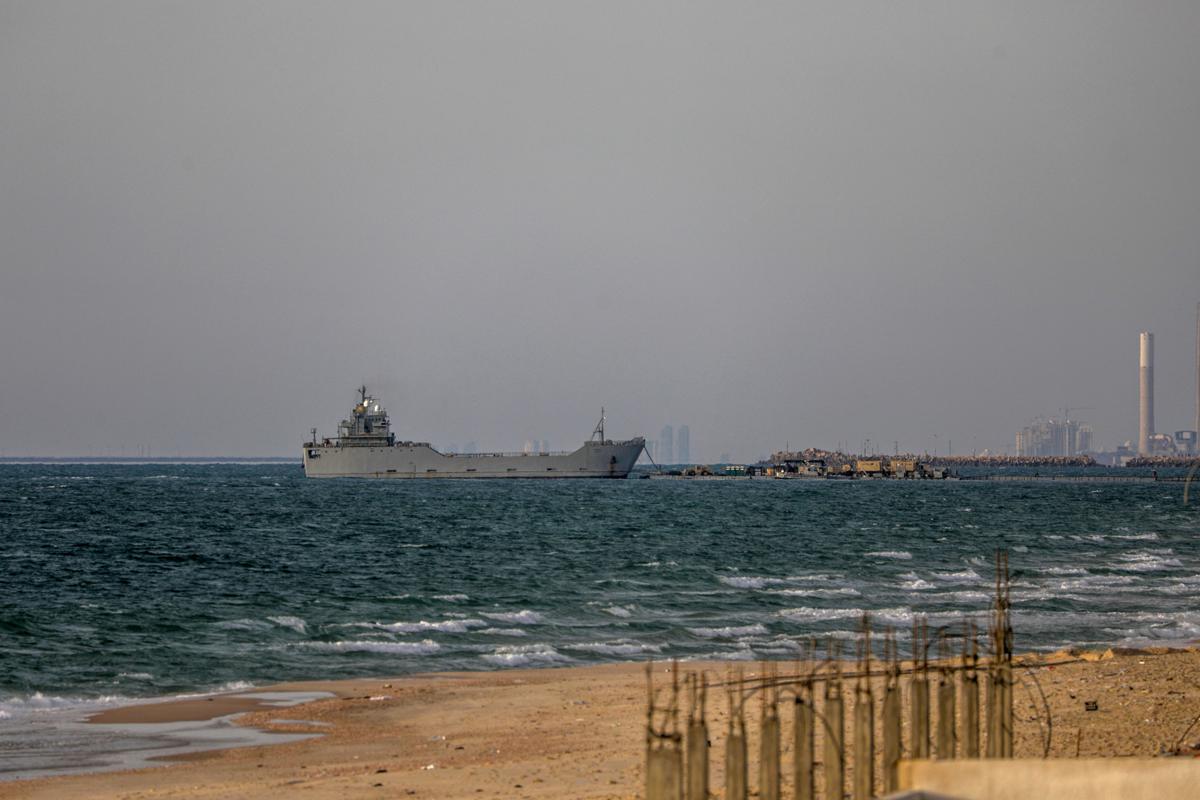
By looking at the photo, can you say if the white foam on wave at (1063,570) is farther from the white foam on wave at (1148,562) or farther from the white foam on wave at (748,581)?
the white foam on wave at (748,581)

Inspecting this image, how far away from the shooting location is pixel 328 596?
3303 cm

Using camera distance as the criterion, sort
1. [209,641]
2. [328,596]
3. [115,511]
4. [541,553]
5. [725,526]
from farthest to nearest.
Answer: [115,511]
[725,526]
[541,553]
[328,596]
[209,641]

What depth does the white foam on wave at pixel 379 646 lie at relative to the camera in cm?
2423

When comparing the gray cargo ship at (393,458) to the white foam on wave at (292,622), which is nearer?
the white foam on wave at (292,622)

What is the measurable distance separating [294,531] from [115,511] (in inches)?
893

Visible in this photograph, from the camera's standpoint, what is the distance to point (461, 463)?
504 ft

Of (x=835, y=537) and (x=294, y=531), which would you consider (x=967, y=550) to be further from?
(x=294, y=531)

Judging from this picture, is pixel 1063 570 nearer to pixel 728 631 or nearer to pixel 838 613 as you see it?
pixel 838 613

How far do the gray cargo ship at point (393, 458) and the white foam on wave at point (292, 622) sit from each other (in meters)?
122

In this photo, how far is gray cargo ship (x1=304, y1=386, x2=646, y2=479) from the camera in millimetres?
150000

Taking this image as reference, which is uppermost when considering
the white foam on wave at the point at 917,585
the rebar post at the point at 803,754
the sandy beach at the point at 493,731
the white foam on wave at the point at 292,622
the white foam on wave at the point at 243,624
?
the rebar post at the point at 803,754

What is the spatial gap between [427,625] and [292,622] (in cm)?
273

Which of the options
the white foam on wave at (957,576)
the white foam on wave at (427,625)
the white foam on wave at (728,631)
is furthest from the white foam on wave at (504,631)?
the white foam on wave at (957,576)

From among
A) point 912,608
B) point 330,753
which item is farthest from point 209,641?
point 912,608
